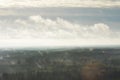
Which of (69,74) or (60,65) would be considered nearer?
(69,74)

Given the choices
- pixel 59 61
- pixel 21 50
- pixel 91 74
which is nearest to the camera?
pixel 91 74

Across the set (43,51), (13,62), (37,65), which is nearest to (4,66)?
(13,62)

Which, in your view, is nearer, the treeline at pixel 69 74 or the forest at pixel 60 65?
the treeline at pixel 69 74

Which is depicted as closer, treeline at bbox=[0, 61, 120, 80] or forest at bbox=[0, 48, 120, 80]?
treeline at bbox=[0, 61, 120, 80]

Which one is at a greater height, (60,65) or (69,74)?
(60,65)

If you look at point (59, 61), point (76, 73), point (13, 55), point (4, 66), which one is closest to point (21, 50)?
point (13, 55)

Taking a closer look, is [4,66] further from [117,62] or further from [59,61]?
[117,62]

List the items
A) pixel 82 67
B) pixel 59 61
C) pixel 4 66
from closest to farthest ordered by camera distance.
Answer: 1. pixel 4 66
2. pixel 82 67
3. pixel 59 61

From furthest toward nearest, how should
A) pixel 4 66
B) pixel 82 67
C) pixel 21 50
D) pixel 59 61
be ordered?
pixel 21 50 → pixel 59 61 → pixel 82 67 → pixel 4 66

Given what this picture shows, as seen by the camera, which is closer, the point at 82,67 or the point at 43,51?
the point at 82,67

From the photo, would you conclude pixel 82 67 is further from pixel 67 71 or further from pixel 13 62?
pixel 13 62
